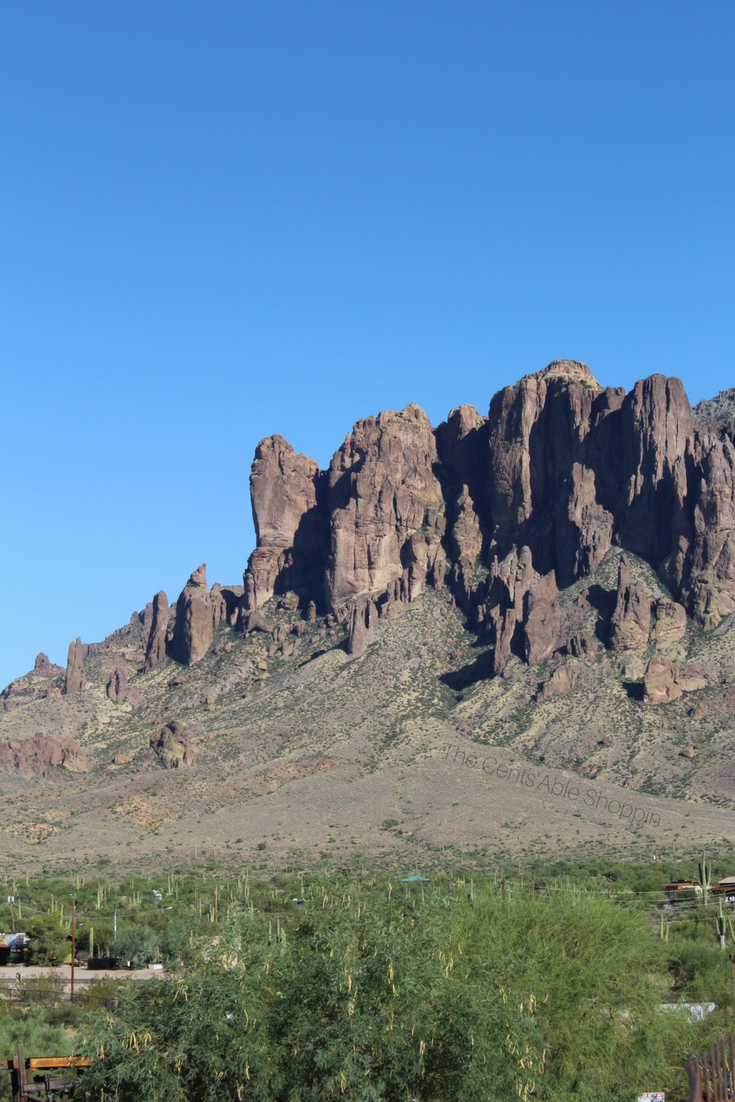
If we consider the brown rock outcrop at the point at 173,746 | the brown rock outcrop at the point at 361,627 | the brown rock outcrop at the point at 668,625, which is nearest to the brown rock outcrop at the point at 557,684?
the brown rock outcrop at the point at 668,625

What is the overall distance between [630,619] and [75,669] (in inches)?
2656

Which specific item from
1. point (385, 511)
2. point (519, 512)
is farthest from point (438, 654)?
point (385, 511)

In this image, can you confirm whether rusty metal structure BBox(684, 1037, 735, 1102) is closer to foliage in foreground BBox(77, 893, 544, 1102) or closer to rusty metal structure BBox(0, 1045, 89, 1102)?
foliage in foreground BBox(77, 893, 544, 1102)

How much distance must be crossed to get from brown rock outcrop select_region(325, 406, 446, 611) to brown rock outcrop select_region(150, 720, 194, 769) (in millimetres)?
31728

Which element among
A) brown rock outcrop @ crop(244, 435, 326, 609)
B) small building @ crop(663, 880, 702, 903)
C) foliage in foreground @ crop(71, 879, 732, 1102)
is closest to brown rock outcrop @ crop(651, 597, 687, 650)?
brown rock outcrop @ crop(244, 435, 326, 609)

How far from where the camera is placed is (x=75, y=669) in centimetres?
14950

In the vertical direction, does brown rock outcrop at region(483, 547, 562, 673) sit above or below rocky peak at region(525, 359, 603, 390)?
below

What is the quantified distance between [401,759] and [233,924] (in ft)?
293

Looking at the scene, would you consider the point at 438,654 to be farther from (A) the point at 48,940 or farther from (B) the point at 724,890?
(A) the point at 48,940

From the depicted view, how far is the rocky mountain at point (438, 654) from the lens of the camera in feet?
337

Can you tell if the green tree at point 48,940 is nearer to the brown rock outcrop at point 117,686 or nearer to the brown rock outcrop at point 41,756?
the brown rock outcrop at point 41,756

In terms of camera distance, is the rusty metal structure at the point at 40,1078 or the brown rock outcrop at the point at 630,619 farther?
the brown rock outcrop at the point at 630,619

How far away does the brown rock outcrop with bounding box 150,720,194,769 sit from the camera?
116000 mm

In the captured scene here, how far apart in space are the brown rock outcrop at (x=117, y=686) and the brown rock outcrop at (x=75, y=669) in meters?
3.60
